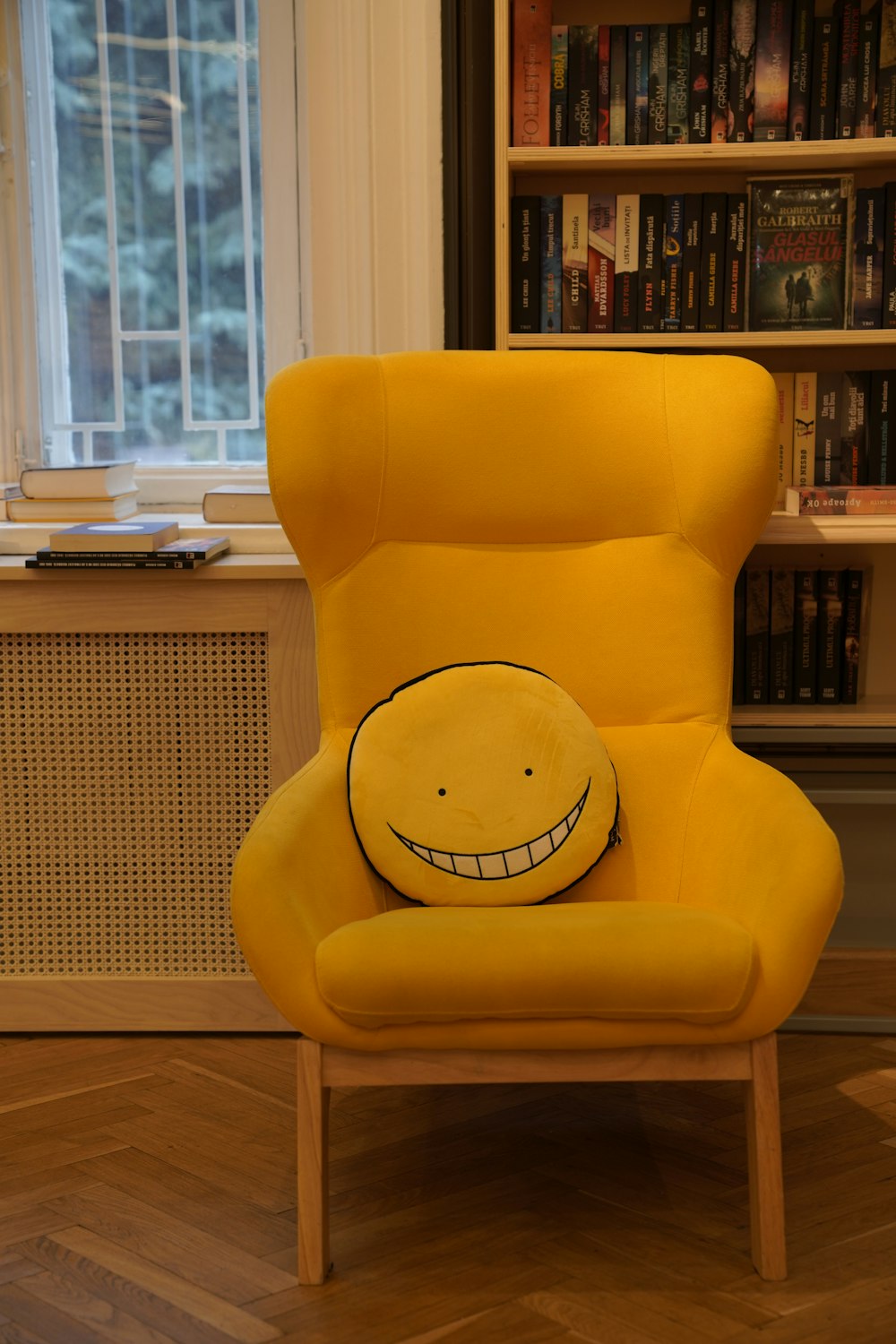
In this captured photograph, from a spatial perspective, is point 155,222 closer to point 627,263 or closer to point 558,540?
point 627,263

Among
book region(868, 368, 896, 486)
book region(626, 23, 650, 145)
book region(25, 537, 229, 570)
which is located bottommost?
book region(25, 537, 229, 570)

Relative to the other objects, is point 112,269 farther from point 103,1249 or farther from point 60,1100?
point 103,1249

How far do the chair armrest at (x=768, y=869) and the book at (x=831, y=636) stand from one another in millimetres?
598

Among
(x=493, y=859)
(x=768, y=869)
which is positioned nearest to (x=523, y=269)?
(x=493, y=859)

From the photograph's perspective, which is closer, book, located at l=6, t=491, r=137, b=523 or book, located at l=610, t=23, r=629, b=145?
book, located at l=610, t=23, r=629, b=145

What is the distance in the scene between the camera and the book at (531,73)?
218cm

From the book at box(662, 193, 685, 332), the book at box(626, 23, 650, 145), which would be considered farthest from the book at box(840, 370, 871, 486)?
the book at box(626, 23, 650, 145)

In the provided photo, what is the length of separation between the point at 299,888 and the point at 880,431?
137cm

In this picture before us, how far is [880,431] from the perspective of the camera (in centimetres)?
231

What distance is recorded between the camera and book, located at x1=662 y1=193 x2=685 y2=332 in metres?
2.23

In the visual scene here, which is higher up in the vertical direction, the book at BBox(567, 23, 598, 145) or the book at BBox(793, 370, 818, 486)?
the book at BBox(567, 23, 598, 145)

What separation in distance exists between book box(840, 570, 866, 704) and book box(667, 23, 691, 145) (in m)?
0.81

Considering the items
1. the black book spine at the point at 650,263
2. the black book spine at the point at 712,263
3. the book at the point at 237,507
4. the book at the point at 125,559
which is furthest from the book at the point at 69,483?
the black book spine at the point at 712,263

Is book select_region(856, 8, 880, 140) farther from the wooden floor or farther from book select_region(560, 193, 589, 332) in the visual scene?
the wooden floor
